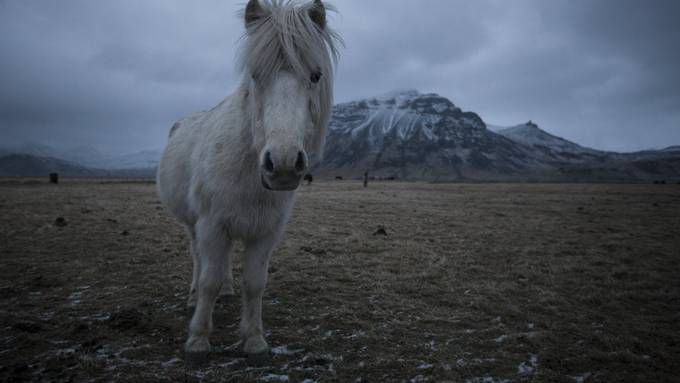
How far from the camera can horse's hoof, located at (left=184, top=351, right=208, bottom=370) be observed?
3406 mm

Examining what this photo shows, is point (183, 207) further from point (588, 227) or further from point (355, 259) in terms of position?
point (588, 227)

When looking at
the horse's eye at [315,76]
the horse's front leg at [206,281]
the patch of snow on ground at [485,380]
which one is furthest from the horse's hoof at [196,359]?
the horse's eye at [315,76]

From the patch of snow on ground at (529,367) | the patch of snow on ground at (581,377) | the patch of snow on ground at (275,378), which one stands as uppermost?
the patch of snow on ground at (275,378)

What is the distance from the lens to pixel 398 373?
133 inches

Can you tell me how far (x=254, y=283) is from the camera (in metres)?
3.81

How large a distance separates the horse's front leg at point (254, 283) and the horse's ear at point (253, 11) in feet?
7.72

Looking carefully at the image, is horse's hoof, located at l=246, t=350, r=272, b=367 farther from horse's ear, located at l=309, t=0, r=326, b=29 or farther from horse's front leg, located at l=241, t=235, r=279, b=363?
horse's ear, located at l=309, t=0, r=326, b=29

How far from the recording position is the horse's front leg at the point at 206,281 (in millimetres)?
3520

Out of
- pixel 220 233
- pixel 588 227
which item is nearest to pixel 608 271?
pixel 588 227

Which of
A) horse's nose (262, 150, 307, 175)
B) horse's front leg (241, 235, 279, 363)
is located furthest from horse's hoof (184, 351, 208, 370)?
horse's nose (262, 150, 307, 175)

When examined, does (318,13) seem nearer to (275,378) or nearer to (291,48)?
(291,48)

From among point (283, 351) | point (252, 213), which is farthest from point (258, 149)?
point (283, 351)

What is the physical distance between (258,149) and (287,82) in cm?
67

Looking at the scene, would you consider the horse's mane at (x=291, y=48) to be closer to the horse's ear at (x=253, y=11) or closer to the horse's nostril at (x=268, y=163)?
the horse's ear at (x=253, y=11)
